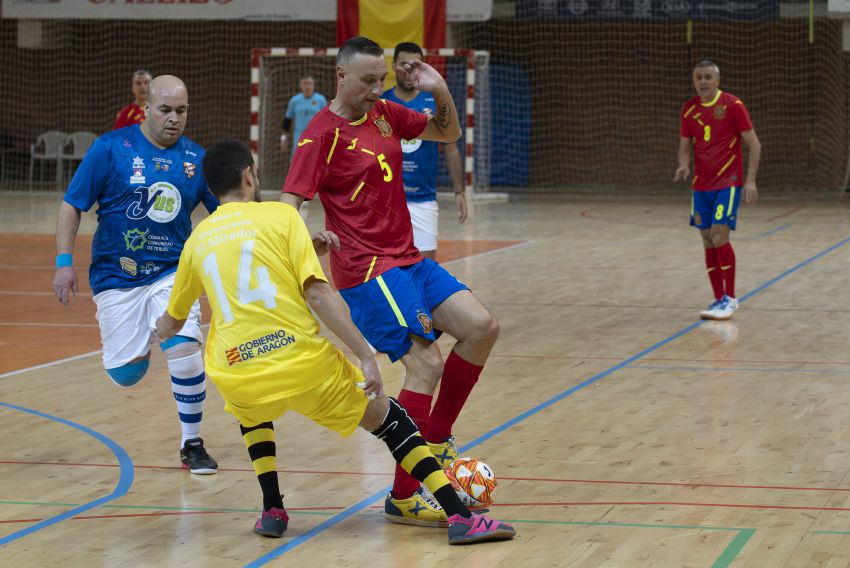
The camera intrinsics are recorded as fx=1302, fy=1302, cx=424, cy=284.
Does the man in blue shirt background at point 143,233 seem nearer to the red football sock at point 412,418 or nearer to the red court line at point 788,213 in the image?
the red football sock at point 412,418

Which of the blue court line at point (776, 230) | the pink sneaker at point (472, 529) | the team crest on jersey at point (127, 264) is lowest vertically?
the blue court line at point (776, 230)

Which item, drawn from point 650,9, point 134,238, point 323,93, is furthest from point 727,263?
point 323,93

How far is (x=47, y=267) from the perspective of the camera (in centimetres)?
1393

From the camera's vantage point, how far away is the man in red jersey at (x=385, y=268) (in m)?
5.03

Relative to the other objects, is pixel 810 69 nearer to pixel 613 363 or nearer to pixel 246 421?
pixel 613 363

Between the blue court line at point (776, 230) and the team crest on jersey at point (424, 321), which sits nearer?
the team crest on jersey at point (424, 321)

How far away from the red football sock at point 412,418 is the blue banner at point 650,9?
63.9ft

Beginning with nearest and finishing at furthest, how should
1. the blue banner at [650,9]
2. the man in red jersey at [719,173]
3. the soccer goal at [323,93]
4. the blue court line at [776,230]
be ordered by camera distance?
the man in red jersey at [719,173] < the blue court line at [776,230] < the soccer goal at [323,93] < the blue banner at [650,9]

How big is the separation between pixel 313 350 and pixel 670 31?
2208 cm

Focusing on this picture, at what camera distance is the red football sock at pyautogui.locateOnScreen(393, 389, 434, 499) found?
16.2 ft

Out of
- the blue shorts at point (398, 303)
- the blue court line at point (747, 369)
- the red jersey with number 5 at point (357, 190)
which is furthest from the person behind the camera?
the blue court line at point (747, 369)

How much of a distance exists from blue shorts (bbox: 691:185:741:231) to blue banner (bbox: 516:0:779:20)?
13.5 metres

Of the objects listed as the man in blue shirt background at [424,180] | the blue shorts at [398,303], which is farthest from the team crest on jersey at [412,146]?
the blue shorts at [398,303]

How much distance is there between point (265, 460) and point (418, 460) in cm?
61
